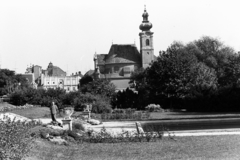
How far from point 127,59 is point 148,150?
3278 inches

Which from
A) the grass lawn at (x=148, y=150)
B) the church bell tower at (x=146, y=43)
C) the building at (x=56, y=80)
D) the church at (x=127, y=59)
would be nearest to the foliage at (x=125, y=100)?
the grass lawn at (x=148, y=150)

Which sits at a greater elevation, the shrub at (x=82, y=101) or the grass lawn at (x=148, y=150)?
the shrub at (x=82, y=101)

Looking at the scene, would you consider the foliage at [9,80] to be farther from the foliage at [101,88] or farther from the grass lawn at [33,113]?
the grass lawn at [33,113]

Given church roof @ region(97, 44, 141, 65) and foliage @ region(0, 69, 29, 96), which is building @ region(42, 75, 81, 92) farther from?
church roof @ region(97, 44, 141, 65)

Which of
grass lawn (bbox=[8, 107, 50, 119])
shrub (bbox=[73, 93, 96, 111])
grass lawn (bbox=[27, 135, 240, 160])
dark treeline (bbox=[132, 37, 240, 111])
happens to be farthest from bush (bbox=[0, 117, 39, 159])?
dark treeline (bbox=[132, 37, 240, 111])

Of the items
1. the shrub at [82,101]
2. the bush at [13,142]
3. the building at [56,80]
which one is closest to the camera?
the bush at [13,142]

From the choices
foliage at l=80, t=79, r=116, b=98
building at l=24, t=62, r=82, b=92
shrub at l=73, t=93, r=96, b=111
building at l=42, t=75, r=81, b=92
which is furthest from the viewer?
building at l=24, t=62, r=82, b=92

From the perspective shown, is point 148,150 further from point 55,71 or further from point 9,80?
point 55,71

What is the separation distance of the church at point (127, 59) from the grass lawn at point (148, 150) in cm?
7759

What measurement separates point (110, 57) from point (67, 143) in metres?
83.5

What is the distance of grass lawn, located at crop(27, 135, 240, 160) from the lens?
11.4 meters

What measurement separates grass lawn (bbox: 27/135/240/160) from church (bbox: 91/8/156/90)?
7759 cm

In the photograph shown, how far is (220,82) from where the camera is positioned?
54.4 meters

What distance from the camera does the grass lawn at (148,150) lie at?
11445 millimetres
